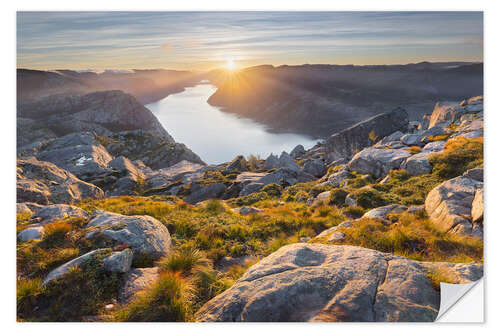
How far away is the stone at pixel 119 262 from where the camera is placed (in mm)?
5961

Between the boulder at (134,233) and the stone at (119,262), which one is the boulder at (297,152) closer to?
the boulder at (134,233)

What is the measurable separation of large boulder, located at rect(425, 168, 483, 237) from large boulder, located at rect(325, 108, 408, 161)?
123 feet

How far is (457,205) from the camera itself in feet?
27.2

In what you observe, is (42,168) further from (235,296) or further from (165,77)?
(235,296)

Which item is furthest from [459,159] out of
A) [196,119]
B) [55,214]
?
[196,119]

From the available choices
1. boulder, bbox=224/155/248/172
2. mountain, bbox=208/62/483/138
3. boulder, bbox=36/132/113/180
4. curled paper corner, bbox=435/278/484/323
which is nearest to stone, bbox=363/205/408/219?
curled paper corner, bbox=435/278/484/323

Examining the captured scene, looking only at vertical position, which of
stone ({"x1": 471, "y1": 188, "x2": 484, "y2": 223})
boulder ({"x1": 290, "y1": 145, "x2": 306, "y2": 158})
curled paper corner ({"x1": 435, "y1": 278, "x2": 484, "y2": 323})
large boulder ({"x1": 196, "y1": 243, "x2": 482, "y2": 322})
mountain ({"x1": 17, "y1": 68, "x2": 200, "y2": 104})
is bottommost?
curled paper corner ({"x1": 435, "y1": 278, "x2": 484, "y2": 323})

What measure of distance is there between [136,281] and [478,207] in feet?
30.9

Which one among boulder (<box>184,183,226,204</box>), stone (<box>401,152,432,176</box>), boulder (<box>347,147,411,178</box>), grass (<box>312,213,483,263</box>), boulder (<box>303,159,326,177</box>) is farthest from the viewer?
boulder (<box>303,159,326,177</box>)

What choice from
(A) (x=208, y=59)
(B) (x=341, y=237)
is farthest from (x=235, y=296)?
(A) (x=208, y=59)

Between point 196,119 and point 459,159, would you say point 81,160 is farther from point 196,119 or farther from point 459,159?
point 459,159

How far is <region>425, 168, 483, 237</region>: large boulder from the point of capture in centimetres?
759

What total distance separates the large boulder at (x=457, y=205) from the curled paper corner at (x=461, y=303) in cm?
145

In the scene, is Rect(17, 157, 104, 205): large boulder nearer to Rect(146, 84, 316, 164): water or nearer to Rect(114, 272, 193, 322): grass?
Rect(146, 84, 316, 164): water
